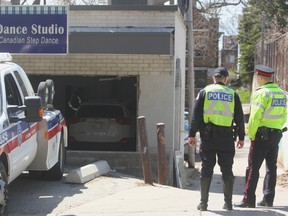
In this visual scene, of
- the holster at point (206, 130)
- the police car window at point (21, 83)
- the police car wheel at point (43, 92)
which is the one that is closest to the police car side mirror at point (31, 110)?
the police car window at point (21, 83)

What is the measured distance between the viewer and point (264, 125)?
23.7 ft

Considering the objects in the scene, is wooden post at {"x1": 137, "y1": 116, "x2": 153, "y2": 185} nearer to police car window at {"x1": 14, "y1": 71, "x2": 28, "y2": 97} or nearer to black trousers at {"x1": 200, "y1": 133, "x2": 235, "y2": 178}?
police car window at {"x1": 14, "y1": 71, "x2": 28, "y2": 97}

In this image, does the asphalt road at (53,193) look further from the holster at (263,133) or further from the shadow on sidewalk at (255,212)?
the holster at (263,133)

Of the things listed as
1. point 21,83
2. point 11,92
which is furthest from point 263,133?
point 21,83

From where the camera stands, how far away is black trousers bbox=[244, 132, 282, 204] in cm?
731

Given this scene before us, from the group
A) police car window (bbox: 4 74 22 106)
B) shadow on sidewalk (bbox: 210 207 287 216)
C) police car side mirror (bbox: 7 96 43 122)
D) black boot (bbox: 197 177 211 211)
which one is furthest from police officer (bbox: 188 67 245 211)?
police car window (bbox: 4 74 22 106)

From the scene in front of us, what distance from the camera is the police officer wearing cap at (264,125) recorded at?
23.6ft

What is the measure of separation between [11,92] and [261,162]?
3482mm

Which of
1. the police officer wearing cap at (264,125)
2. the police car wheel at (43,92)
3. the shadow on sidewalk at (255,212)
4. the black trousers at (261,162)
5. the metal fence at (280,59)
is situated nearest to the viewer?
the shadow on sidewalk at (255,212)

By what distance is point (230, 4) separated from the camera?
42156 millimetres

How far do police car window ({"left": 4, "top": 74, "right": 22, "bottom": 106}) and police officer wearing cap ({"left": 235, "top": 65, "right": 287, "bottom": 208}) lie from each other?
3176 millimetres

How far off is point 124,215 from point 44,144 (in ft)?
6.15

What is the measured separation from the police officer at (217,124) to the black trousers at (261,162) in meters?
0.44

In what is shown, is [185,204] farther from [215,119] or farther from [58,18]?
[58,18]
